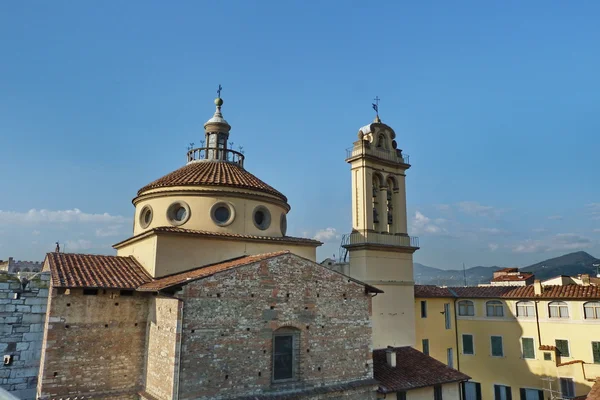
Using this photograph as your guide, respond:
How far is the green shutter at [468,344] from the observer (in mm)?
25344

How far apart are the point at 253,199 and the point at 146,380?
7.71 m

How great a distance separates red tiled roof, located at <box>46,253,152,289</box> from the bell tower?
Result: 30.9 ft

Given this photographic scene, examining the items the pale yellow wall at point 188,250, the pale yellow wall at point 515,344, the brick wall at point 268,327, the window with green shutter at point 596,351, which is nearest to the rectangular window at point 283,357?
the brick wall at point 268,327

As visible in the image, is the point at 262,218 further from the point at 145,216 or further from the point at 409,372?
the point at 409,372

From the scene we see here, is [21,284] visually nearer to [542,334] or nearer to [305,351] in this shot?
[305,351]

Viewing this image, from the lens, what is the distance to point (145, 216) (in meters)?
18.0

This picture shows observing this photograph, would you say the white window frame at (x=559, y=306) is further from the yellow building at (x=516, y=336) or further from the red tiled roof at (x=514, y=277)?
the red tiled roof at (x=514, y=277)

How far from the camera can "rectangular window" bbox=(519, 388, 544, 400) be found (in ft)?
73.5

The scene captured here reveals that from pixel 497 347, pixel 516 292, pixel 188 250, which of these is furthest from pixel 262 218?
pixel 497 347

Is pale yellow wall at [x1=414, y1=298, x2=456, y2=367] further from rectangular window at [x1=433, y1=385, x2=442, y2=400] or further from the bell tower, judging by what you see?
rectangular window at [x1=433, y1=385, x2=442, y2=400]

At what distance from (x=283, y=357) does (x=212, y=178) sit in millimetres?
7940

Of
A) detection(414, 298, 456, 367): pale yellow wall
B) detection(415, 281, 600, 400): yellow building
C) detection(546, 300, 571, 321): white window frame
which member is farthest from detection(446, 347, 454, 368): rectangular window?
detection(546, 300, 571, 321): white window frame

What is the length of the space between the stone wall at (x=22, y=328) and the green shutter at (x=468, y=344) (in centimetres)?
2246

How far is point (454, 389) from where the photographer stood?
1723 cm
